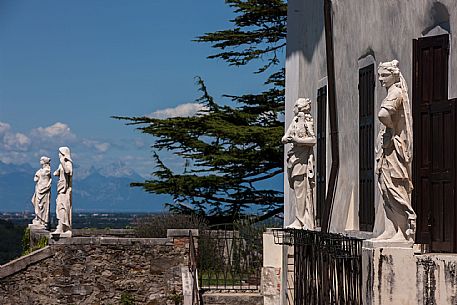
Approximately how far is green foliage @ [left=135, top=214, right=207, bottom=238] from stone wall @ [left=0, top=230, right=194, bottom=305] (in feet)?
10.3

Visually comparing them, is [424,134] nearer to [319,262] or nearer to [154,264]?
[319,262]

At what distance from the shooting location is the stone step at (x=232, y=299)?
2275 cm

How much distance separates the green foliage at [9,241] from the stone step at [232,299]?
65.8 ft

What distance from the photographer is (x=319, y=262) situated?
14773 millimetres

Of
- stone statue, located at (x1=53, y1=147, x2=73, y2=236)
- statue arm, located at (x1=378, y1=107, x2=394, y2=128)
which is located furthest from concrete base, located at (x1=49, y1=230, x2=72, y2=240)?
statue arm, located at (x1=378, y1=107, x2=394, y2=128)

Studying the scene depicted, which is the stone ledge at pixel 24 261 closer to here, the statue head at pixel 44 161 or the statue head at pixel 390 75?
the statue head at pixel 44 161

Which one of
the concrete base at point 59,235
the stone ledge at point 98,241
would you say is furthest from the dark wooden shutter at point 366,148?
the concrete base at point 59,235

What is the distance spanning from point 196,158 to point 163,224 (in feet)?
16.8

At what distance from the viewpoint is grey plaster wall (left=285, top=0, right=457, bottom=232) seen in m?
12.8

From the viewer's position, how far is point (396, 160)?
1186 cm

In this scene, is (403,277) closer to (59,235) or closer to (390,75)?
(390,75)

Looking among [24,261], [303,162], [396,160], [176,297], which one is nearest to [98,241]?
[24,261]

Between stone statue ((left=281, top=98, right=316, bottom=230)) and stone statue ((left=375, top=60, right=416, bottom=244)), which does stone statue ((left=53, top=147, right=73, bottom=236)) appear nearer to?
stone statue ((left=281, top=98, right=316, bottom=230))

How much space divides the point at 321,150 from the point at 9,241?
34730 millimetres
